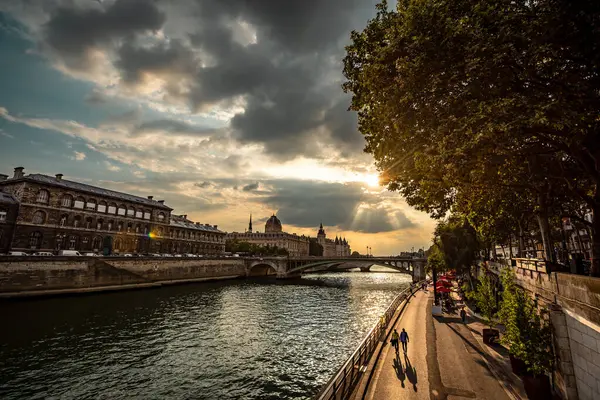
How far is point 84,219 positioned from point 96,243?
561 cm

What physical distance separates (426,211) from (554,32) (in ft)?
42.7

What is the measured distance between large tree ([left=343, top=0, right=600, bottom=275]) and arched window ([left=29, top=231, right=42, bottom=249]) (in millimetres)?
61627

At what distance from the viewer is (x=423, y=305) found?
36.8m

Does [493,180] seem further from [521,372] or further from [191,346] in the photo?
[191,346]

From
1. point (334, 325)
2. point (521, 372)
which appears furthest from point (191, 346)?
point (521, 372)

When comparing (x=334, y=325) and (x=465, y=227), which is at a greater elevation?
(x=465, y=227)

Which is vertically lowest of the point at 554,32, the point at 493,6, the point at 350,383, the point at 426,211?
the point at 350,383

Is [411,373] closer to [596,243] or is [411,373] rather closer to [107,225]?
[596,243]

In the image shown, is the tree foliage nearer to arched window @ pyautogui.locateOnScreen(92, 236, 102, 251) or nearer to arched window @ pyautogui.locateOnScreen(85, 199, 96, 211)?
arched window @ pyautogui.locateOnScreen(92, 236, 102, 251)

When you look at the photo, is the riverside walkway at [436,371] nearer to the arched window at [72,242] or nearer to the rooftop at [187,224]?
the arched window at [72,242]

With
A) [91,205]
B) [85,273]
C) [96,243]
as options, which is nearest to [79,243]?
[96,243]

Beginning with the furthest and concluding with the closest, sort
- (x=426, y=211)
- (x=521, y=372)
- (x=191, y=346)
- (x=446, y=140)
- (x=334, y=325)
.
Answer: (x=334, y=325) → (x=191, y=346) → (x=426, y=211) → (x=521, y=372) → (x=446, y=140)

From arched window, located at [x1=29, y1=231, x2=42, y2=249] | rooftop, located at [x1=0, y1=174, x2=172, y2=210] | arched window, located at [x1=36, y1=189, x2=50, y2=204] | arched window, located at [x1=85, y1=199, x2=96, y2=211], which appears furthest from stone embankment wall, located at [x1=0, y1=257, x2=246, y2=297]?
rooftop, located at [x1=0, y1=174, x2=172, y2=210]

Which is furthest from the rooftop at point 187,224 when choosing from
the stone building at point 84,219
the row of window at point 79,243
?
the row of window at point 79,243
